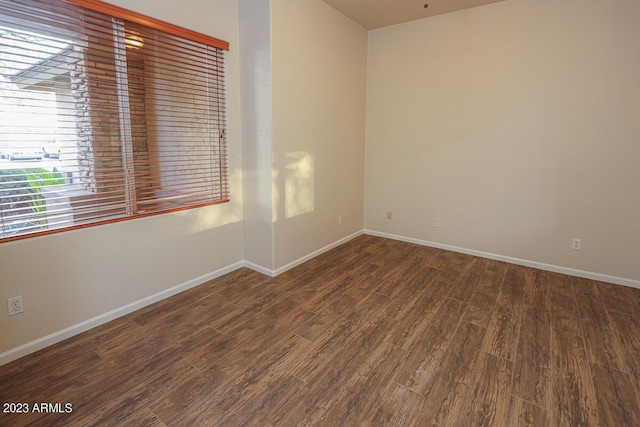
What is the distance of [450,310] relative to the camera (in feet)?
8.96

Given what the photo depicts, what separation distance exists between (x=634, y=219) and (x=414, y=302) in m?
2.25

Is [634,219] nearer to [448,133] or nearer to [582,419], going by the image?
[448,133]

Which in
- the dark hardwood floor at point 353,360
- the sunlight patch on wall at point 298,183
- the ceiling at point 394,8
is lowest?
the dark hardwood floor at point 353,360

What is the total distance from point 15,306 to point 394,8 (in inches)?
167

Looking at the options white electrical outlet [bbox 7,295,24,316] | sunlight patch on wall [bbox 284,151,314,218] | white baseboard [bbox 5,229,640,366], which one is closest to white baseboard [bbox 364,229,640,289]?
white baseboard [bbox 5,229,640,366]

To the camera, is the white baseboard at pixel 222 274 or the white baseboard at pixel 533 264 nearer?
the white baseboard at pixel 222 274

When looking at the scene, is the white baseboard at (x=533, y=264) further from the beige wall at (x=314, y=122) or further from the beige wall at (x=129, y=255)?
the beige wall at (x=129, y=255)

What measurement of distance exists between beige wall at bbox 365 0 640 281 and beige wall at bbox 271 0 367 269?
18.5 inches

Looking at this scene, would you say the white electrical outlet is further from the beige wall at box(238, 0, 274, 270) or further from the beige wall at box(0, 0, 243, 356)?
the beige wall at box(238, 0, 274, 270)

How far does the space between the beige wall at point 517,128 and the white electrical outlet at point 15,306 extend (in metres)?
3.89

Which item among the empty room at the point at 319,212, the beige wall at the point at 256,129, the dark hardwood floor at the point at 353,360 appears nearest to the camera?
the dark hardwood floor at the point at 353,360

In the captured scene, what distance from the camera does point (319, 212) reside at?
3926 millimetres

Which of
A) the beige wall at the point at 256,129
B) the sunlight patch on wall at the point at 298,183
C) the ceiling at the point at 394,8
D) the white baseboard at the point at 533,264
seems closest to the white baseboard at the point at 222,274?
the white baseboard at the point at 533,264

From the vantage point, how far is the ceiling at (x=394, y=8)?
351 centimetres
